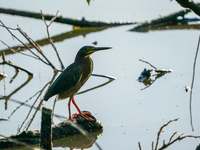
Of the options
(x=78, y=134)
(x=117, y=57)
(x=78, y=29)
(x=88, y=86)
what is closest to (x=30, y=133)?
(x=78, y=134)

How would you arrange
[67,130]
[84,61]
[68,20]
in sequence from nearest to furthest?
[67,130] → [84,61] → [68,20]

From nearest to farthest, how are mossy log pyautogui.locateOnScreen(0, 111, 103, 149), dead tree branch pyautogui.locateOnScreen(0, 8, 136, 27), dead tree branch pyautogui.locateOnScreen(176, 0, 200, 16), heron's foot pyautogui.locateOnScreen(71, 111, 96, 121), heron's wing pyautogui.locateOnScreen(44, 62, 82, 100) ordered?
dead tree branch pyautogui.locateOnScreen(176, 0, 200, 16) → mossy log pyautogui.locateOnScreen(0, 111, 103, 149) → heron's wing pyautogui.locateOnScreen(44, 62, 82, 100) → heron's foot pyautogui.locateOnScreen(71, 111, 96, 121) → dead tree branch pyautogui.locateOnScreen(0, 8, 136, 27)

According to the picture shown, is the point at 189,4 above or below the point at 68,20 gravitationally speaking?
above

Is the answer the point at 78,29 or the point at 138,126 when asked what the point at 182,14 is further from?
the point at 138,126

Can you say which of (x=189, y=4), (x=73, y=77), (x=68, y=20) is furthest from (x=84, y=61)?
(x=68, y=20)

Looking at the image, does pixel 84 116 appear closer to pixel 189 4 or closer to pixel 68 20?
pixel 189 4

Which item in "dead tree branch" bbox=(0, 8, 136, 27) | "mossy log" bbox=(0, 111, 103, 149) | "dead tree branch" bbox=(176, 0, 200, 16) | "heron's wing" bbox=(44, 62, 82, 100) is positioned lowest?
"mossy log" bbox=(0, 111, 103, 149)

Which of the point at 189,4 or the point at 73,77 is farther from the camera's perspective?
the point at 73,77

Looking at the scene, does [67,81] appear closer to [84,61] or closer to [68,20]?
[84,61]

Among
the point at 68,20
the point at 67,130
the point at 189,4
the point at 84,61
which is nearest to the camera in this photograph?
the point at 189,4

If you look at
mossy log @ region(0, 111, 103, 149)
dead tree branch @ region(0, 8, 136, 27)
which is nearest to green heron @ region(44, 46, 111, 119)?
mossy log @ region(0, 111, 103, 149)

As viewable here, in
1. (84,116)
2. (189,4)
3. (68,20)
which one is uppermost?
(189,4)

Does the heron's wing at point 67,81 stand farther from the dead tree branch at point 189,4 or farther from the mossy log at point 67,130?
the dead tree branch at point 189,4

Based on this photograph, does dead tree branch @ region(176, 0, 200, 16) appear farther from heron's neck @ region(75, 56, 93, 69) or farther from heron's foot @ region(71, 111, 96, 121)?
heron's foot @ region(71, 111, 96, 121)
